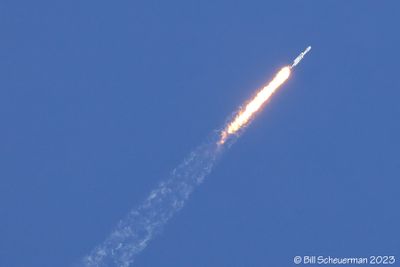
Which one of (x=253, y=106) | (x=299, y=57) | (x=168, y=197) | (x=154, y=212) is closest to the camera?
(x=154, y=212)

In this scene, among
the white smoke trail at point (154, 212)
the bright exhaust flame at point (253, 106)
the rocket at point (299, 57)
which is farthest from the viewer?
the rocket at point (299, 57)

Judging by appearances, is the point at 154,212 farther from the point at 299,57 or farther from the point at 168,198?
the point at 299,57

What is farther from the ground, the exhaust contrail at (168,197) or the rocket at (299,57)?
the rocket at (299,57)

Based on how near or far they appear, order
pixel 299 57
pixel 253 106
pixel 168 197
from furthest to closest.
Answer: pixel 299 57
pixel 253 106
pixel 168 197

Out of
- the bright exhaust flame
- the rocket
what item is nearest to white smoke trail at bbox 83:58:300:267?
the bright exhaust flame

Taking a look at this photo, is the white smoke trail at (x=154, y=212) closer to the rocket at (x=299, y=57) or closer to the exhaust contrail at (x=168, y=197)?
the exhaust contrail at (x=168, y=197)

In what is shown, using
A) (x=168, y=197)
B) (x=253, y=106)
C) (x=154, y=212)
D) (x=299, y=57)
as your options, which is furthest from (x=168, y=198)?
(x=299, y=57)

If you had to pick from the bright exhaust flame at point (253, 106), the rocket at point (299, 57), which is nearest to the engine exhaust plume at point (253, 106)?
the bright exhaust flame at point (253, 106)

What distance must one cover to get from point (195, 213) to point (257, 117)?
1089 centimetres

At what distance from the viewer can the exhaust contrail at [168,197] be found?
326ft

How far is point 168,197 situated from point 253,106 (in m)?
11.8

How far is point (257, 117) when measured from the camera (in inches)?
4018

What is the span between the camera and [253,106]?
10200 centimetres

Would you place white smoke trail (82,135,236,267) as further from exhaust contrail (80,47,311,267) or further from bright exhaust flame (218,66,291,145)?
bright exhaust flame (218,66,291,145)
